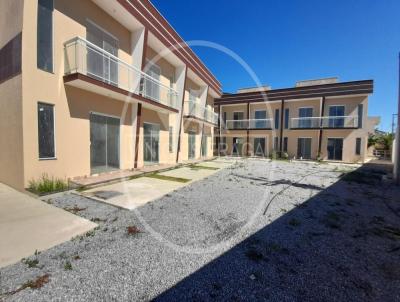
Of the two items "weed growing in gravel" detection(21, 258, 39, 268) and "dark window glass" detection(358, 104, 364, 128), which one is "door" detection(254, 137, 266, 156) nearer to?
"dark window glass" detection(358, 104, 364, 128)

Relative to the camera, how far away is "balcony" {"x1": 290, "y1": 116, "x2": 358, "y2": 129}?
19969 millimetres

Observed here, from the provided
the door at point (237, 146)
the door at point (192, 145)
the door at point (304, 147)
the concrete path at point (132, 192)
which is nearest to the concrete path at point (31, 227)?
the concrete path at point (132, 192)

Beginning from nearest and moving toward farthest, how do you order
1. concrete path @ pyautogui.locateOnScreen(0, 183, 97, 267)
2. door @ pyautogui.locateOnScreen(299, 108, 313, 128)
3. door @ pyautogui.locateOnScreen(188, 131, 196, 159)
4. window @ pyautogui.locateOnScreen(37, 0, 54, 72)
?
concrete path @ pyautogui.locateOnScreen(0, 183, 97, 267) → window @ pyautogui.locateOnScreen(37, 0, 54, 72) → door @ pyautogui.locateOnScreen(188, 131, 196, 159) → door @ pyautogui.locateOnScreen(299, 108, 313, 128)

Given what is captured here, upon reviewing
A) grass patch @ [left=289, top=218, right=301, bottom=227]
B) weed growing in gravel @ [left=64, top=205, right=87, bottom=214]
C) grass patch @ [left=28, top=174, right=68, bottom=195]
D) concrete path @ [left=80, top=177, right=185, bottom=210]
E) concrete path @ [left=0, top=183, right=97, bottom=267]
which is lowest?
grass patch @ [left=289, top=218, right=301, bottom=227]

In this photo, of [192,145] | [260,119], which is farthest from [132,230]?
[260,119]

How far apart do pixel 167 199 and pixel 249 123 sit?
68.0 feet

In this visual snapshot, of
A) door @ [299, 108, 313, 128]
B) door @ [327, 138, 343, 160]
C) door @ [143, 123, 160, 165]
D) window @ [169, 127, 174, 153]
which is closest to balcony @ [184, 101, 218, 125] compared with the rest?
window @ [169, 127, 174, 153]

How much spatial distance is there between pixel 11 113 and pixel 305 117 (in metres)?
24.5

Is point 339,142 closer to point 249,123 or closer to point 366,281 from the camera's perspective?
point 249,123

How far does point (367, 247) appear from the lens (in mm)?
3516

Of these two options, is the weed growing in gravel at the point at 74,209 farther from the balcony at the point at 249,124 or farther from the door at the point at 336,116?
the door at the point at 336,116

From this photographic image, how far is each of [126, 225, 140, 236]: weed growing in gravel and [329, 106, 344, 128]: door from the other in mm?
23243

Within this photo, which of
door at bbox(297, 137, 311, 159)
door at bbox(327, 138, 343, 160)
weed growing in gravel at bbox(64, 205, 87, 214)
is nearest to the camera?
weed growing in gravel at bbox(64, 205, 87, 214)

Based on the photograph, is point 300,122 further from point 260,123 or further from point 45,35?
point 45,35
